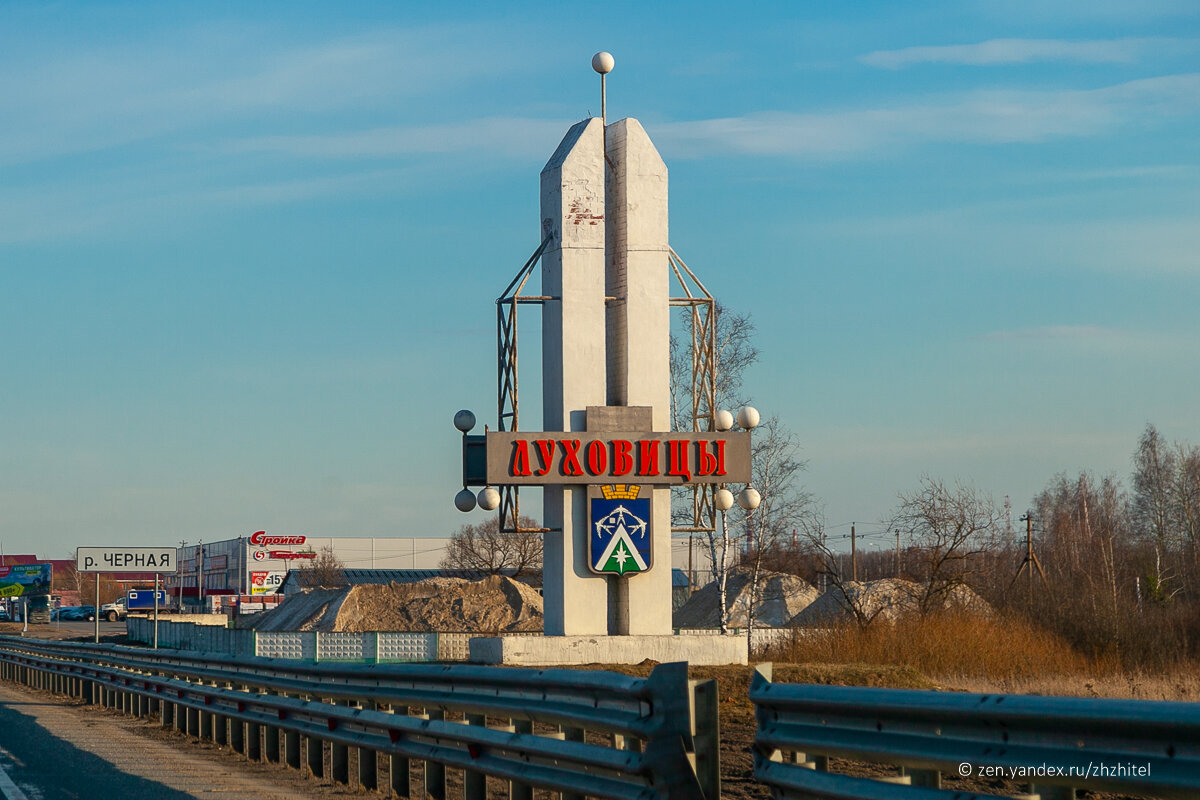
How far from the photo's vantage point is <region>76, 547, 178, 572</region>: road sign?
42.7 m

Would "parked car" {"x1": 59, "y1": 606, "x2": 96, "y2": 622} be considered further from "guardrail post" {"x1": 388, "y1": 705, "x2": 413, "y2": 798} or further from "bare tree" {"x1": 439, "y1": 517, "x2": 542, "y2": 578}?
"guardrail post" {"x1": 388, "y1": 705, "x2": 413, "y2": 798}

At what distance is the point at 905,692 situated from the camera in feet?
18.4

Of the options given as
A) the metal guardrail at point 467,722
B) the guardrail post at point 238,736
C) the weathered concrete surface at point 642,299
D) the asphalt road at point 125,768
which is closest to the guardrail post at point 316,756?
the metal guardrail at point 467,722

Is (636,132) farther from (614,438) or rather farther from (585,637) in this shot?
(585,637)

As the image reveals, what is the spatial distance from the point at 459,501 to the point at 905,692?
2218 centimetres

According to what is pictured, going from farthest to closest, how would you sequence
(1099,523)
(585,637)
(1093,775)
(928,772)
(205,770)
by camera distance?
1. (1099,523)
2. (585,637)
3. (205,770)
4. (928,772)
5. (1093,775)

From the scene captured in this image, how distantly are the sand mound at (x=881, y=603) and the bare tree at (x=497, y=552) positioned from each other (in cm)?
3913

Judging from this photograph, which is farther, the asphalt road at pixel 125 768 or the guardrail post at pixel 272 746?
the guardrail post at pixel 272 746

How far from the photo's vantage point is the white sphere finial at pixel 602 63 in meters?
27.7

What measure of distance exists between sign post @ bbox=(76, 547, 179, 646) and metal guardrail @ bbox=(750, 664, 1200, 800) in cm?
3885

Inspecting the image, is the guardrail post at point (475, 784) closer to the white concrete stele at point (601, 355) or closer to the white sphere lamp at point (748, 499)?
the white concrete stele at point (601, 355)

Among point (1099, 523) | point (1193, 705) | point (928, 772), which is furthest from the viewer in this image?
point (1099, 523)

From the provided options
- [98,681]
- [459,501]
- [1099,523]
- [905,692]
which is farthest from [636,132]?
[1099,523]

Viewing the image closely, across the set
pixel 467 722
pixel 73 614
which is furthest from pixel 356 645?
pixel 73 614
